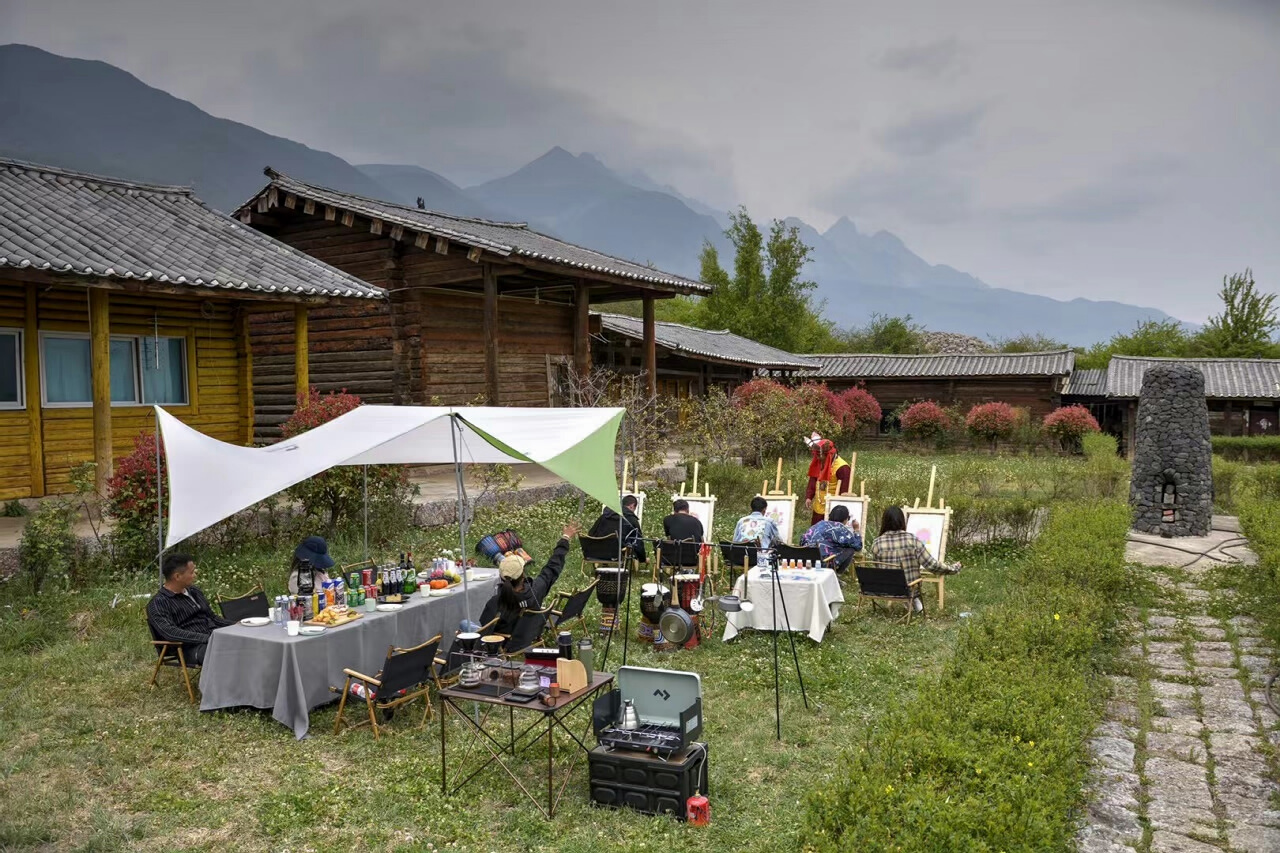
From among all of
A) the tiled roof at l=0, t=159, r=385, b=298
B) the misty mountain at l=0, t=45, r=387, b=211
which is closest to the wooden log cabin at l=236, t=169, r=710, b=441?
the tiled roof at l=0, t=159, r=385, b=298

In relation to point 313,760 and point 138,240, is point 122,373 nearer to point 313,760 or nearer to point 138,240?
point 138,240

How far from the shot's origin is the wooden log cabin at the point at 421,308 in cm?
1454

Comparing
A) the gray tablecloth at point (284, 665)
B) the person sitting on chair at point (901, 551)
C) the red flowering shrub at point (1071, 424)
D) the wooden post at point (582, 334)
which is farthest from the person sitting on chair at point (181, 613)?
the red flowering shrub at point (1071, 424)

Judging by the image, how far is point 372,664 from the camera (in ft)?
21.4

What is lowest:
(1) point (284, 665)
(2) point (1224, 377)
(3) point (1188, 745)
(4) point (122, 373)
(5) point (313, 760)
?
(3) point (1188, 745)

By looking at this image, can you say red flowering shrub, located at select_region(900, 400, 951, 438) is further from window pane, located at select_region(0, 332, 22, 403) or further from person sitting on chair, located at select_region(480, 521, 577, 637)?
window pane, located at select_region(0, 332, 22, 403)

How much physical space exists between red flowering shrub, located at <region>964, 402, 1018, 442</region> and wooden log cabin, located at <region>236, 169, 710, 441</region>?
1578 cm

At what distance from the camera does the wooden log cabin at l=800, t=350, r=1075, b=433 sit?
107 ft

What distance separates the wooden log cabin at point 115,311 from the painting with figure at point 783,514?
648 centimetres

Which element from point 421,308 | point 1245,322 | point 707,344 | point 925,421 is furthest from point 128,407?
point 1245,322

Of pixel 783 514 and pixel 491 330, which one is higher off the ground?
pixel 491 330

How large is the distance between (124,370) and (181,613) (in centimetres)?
717

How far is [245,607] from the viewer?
23.2ft

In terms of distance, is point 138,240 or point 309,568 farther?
point 138,240
